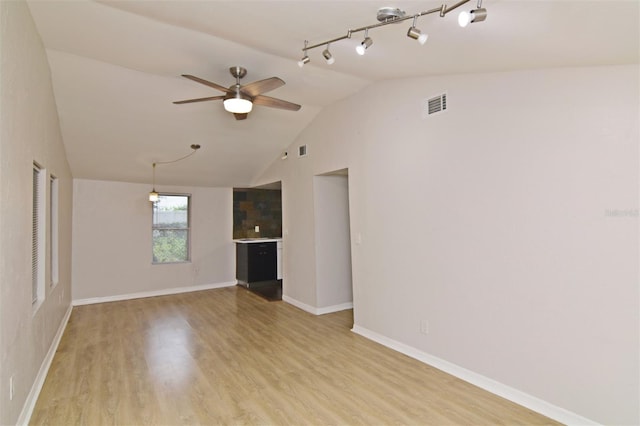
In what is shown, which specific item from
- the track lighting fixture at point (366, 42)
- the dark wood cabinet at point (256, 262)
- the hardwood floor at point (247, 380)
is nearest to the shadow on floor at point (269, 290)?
the dark wood cabinet at point (256, 262)

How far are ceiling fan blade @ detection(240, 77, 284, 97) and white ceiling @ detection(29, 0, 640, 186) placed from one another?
29cm

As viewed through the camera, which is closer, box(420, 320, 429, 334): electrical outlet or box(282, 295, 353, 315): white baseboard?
box(420, 320, 429, 334): electrical outlet

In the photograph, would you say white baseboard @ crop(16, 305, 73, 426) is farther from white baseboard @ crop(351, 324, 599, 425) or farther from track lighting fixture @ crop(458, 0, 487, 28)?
track lighting fixture @ crop(458, 0, 487, 28)

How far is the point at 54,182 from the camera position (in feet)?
12.8

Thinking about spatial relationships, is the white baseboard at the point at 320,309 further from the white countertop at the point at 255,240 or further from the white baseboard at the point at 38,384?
the white baseboard at the point at 38,384

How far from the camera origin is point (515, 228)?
8.43ft

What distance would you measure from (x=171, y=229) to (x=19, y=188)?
4497mm

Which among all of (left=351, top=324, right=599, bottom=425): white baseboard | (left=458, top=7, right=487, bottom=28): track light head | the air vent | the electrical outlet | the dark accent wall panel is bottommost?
(left=351, top=324, right=599, bottom=425): white baseboard

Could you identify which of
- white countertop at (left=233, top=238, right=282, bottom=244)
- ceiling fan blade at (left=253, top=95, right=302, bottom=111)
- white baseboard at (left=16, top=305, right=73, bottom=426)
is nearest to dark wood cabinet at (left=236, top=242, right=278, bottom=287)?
white countertop at (left=233, top=238, right=282, bottom=244)

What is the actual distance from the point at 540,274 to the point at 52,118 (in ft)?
15.4

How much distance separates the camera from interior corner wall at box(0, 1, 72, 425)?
1.91 meters

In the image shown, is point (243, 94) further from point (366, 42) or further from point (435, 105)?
point (435, 105)

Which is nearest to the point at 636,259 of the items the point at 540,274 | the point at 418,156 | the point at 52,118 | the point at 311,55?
the point at 540,274

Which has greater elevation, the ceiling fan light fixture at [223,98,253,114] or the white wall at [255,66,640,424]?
the ceiling fan light fixture at [223,98,253,114]
